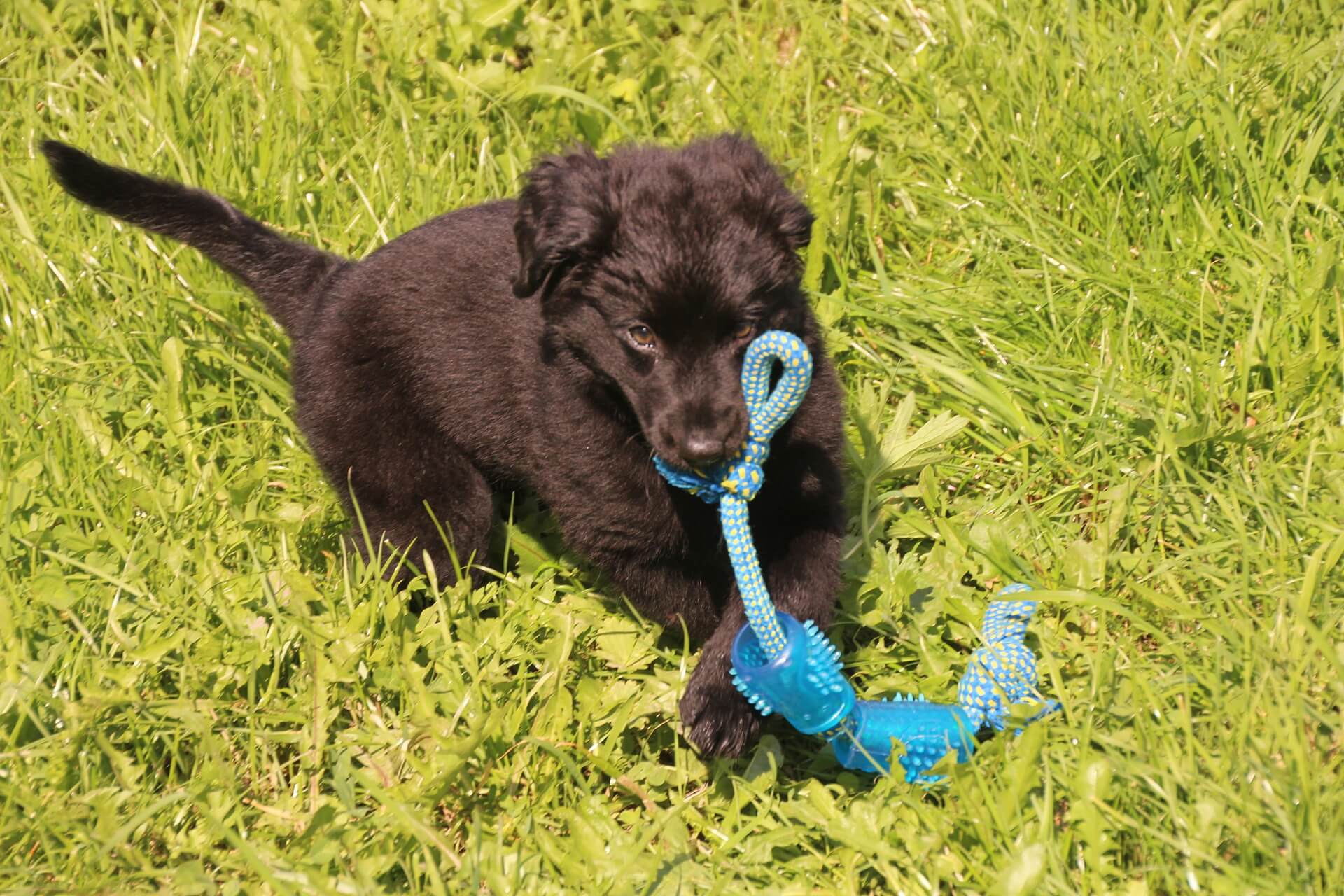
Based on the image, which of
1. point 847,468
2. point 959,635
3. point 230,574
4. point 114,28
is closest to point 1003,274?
point 847,468

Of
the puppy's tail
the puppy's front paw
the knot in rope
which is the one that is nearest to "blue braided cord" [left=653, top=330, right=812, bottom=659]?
the knot in rope

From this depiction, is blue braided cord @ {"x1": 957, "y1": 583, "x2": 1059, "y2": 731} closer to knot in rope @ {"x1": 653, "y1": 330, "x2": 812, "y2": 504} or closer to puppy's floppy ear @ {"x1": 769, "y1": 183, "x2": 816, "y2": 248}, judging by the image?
knot in rope @ {"x1": 653, "y1": 330, "x2": 812, "y2": 504}

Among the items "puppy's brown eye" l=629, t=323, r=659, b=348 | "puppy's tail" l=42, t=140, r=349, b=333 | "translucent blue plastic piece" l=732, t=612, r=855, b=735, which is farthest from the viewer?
"puppy's tail" l=42, t=140, r=349, b=333

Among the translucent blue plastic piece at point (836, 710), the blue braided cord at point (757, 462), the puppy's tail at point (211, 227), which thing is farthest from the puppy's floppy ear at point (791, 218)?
the puppy's tail at point (211, 227)

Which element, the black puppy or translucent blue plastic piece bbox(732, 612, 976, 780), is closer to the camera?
translucent blue plastic piece bbox(732, 612, 976, 780)

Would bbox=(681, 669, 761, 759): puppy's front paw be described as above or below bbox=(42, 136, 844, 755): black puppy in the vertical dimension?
below

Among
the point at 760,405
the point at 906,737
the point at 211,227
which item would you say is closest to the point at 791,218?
the point at 760,405

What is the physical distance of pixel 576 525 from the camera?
2.85 metres

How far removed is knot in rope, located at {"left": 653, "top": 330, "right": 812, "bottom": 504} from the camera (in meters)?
2.43

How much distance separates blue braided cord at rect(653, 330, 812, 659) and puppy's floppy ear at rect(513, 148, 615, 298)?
0.38m

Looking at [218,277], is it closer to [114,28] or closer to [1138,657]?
[114,28]

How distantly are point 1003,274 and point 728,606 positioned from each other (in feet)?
4.79

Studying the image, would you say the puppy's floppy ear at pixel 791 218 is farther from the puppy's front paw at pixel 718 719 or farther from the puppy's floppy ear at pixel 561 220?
the puppy's front paw at pixel 718 719

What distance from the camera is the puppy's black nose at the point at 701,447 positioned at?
2.38 metres
